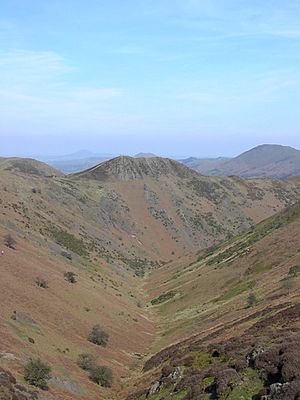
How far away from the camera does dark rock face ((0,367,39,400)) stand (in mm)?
25000

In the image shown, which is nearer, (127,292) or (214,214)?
(127,292)

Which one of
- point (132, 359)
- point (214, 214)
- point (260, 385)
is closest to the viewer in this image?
point (260, 385)

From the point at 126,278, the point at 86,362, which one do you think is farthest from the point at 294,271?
the point at 126,278

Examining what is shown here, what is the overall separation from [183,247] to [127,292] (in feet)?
218

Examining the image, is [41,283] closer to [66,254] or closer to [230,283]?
[66,254]

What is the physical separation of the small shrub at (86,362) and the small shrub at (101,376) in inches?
28.3

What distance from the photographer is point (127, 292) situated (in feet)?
277

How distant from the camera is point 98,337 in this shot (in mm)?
48406

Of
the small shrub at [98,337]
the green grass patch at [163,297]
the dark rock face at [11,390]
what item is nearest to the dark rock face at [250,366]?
the dark rock face at [11,390]

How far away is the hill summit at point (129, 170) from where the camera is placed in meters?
176

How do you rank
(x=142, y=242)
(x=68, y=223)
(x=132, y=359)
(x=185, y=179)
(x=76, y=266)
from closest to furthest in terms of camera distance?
(x=132, y=359), (x=76, y=266), (x=68, y=223), (x=142, y=242), (x=185, y=179)

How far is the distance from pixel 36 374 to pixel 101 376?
821cm

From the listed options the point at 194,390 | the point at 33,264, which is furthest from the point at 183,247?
the point at 194,390

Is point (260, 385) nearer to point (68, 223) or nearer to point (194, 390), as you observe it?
point (194, 390)
